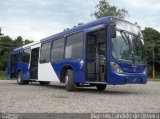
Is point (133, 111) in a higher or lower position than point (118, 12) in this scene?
lower

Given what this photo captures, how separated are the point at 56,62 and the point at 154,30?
59.3 meters

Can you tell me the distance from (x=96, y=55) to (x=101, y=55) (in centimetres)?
35

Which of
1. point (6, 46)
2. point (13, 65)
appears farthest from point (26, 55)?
point (6, 46)

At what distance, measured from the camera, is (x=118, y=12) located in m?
57.3

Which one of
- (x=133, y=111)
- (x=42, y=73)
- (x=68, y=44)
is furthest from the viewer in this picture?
(x=42, y=73)

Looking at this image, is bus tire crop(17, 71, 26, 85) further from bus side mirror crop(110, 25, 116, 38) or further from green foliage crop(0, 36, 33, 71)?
green foliage crop(0, 36, 33, 71)

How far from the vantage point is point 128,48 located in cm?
1538

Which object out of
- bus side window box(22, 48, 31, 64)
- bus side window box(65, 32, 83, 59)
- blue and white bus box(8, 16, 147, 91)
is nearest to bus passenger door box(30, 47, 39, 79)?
bus side window box(22, 48, 31, 64)

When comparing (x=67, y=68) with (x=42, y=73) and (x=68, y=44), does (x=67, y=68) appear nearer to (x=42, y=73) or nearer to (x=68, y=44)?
(x=68, y=44)

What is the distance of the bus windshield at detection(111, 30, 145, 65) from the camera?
14984 mm

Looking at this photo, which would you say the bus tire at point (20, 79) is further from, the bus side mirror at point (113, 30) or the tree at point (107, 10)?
the tree at point (107, 10)

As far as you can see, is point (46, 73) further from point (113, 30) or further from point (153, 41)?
point (153, 41)

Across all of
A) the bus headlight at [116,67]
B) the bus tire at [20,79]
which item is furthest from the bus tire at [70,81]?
the bus tire at [20,79]

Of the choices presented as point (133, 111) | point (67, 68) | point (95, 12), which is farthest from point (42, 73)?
point (95, 12)
